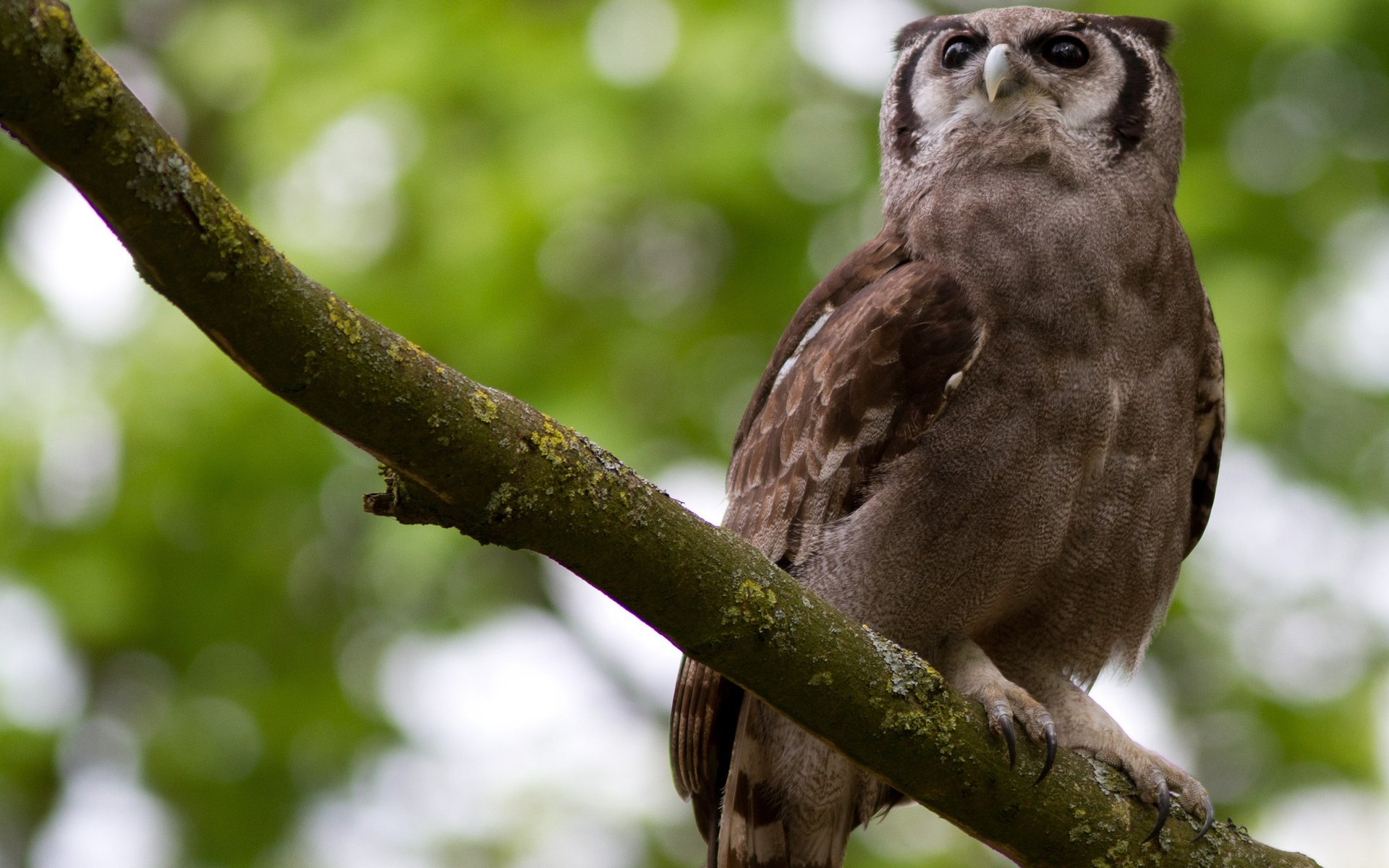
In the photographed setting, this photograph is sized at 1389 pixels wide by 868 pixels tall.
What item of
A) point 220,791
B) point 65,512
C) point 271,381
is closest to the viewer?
point 271,381

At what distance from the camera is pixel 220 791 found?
6.71m

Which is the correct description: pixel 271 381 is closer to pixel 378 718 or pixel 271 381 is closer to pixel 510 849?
pixel 378 718

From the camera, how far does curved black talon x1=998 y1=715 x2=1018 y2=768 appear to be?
296 cm

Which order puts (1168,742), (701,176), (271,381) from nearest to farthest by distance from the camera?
(271,381)
(701,176)
(1168,742)

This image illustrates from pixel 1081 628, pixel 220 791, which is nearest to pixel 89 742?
pixel 220 791

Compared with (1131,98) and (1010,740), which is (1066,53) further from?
(1010,740)

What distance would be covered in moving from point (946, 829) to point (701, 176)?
3.34 m

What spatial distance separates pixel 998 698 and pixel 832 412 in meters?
Result: 0.75

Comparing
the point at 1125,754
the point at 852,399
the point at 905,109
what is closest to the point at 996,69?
the point at 905,109

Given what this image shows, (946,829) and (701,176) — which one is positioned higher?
(701,176)

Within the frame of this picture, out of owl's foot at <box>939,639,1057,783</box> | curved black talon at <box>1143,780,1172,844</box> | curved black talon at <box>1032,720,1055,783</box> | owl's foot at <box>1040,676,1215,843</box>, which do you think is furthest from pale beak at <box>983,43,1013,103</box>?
curved black talon at <box>1143,780,1172,844</box>

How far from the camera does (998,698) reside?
3227mm

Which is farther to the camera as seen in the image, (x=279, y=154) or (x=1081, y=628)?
(x=279, y=154)

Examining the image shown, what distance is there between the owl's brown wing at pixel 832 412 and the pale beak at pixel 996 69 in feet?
1.53
